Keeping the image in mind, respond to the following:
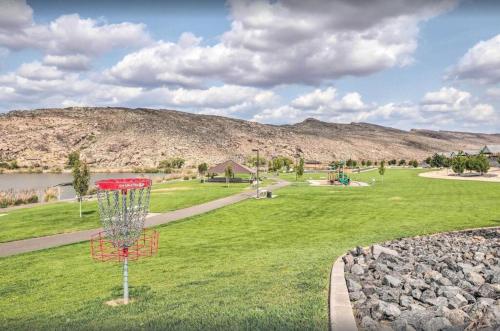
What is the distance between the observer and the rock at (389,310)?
26.8 feet

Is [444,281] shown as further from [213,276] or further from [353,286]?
[213,276]

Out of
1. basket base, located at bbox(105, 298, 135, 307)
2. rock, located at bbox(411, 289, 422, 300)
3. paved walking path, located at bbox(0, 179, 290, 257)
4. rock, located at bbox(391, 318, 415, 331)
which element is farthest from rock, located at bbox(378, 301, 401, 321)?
paved walking path, located at bbox(0, 179, 290, 257)

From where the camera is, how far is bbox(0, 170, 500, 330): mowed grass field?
344 inches

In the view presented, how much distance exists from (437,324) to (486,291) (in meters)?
2.92

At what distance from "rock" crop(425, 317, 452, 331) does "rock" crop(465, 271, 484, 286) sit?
3.53 meters

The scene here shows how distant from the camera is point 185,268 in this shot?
14.1 m

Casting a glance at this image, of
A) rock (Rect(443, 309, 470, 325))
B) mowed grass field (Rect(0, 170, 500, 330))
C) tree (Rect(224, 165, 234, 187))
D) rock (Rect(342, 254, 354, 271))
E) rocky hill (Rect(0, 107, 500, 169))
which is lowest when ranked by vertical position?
mowed grass field (Rect(0, 170, 500, 330))

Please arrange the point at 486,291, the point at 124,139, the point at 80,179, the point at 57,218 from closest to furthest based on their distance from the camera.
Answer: the point at 486,291, the point at 57,218, the point at 80,179, the point at 124,139

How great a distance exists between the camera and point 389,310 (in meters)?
8.27

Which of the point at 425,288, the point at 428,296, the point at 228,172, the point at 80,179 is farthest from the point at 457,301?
the point at 228,172

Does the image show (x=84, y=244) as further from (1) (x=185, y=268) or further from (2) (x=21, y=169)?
(2) (x=21, y=169)

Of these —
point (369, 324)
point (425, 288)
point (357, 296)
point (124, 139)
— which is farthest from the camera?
point (124, 139)

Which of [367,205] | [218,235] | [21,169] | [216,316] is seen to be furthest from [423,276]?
[21,169]

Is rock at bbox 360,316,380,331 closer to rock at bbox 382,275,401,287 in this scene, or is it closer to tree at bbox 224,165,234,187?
rock at bbox 382,275,401,287
